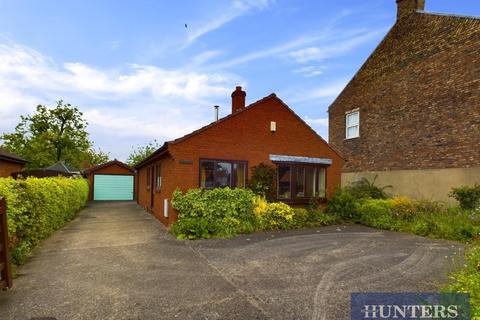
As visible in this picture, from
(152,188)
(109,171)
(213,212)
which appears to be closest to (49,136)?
(109,171)

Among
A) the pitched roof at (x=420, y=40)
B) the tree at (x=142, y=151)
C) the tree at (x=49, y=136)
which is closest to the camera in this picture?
the pitched roof at (x=420, y=40)

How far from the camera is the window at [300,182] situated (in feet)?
44.9

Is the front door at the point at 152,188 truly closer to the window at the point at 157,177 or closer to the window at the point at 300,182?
the window at the point at 157,177

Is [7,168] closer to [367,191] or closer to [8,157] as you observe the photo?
[8,157]

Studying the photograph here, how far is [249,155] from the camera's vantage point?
1297 cm

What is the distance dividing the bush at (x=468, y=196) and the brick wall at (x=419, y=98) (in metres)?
1.42

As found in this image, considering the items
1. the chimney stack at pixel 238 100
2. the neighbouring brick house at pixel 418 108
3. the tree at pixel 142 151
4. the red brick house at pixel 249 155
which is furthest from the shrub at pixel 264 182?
the tree at pixel 142 151

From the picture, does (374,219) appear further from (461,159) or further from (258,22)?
(258,22)

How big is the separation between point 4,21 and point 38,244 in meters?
7.15

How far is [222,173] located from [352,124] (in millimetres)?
10547

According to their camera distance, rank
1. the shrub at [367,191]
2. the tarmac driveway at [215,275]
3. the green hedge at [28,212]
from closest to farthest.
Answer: the tarmac driveway at [215,275], the green hedge at [28,212], the shrub at [367,191]

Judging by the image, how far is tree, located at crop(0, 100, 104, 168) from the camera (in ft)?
116

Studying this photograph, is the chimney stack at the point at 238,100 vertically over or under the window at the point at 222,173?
over

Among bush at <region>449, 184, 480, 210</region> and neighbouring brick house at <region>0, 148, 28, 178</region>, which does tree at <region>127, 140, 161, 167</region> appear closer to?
neighbouring brick house at <region>0, 148, 28, 178</region>
